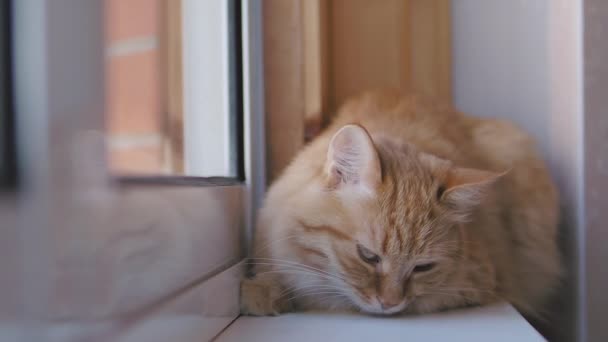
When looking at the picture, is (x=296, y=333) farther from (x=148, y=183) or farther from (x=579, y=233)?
(x=579, y=233)

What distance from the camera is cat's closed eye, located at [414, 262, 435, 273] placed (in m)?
1.31

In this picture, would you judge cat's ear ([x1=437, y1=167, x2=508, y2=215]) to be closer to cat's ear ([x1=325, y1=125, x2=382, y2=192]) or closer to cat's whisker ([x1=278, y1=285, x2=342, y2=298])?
cat's ear ([x1=325, y1=125, x2=382, y2=192])

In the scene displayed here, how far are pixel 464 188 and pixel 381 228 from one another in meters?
0.22

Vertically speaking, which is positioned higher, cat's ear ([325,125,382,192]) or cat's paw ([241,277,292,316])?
cat's ear ([325,125,382,192])

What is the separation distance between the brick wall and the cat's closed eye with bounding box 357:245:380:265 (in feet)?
1.70

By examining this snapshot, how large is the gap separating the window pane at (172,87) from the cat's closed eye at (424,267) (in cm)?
53

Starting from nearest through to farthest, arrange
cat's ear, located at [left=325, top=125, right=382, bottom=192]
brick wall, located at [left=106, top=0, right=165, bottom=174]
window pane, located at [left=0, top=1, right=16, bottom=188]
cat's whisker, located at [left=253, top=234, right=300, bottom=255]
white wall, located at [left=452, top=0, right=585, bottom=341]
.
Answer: window pane, located at [left=0, top=1, right=16, bottom=188]
brick wall, located at [left=106, top=0, right=165, bottom=174]
cat's ear, located at [left=325, top=125, right=382, bottom=192]
cat's whisker, located at [left=253, top=234, right=300, bottom=255]
white wall, located at [left=452, top=0, right=585, bottom=341]

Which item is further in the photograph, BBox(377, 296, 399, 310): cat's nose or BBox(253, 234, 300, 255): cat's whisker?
BBox(253, 234, 300, 255): cat's whisker

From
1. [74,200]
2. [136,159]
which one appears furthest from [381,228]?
[74,200]

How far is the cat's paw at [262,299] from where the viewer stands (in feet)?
4.16

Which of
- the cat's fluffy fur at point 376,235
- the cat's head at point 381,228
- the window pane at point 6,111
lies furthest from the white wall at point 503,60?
the window pane at point 6,111

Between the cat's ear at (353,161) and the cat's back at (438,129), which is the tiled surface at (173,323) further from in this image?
the cat's back at (438,129)

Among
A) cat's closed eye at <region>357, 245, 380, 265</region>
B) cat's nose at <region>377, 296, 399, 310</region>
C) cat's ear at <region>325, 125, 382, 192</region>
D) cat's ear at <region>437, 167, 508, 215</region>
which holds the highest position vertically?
cat's ear at <region>325, 125, 382, 192</region>

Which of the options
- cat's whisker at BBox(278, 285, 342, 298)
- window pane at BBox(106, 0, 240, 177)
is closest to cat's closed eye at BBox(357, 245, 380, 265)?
cat's whisker at BBox(278, 285, 342, 298)
